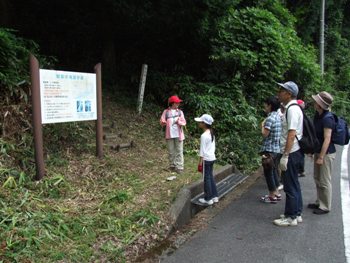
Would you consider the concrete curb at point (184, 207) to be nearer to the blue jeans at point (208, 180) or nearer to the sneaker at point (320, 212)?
the blue jeans at point (208, 180)

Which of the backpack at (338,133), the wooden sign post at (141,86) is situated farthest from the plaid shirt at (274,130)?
the wooden sign post at (141,86)

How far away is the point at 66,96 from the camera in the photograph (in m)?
5.92

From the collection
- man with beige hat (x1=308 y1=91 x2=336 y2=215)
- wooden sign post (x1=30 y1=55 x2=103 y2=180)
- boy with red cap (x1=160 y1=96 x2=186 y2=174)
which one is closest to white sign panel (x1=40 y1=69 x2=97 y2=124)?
wooden sign post (x1=30 y1=55 x2=103 y2=180)

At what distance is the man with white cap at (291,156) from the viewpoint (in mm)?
4965

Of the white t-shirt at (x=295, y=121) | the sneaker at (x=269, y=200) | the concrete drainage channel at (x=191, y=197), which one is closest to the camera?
the white t-shirt at (x=295, y=121)

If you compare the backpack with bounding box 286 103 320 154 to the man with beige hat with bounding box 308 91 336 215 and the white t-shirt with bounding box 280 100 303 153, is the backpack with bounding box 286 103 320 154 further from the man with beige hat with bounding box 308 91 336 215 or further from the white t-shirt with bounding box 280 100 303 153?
the man with beige hat with bounding box 308 91 336 215

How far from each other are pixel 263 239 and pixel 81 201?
2371 mm

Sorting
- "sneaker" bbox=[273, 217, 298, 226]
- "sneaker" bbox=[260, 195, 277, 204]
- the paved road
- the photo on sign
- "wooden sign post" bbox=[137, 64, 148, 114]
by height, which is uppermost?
"wooden sign post" bbox=[137, 64, 148, 114]

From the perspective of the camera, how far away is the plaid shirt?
6.32 metres

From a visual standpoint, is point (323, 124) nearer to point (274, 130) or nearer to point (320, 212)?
point (274, 130)

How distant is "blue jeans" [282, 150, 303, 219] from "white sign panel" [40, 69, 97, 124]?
3.29m

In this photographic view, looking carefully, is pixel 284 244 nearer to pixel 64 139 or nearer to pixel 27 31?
pixel 64 139

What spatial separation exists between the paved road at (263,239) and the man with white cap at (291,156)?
19 cm

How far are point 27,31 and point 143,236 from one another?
9.74m
